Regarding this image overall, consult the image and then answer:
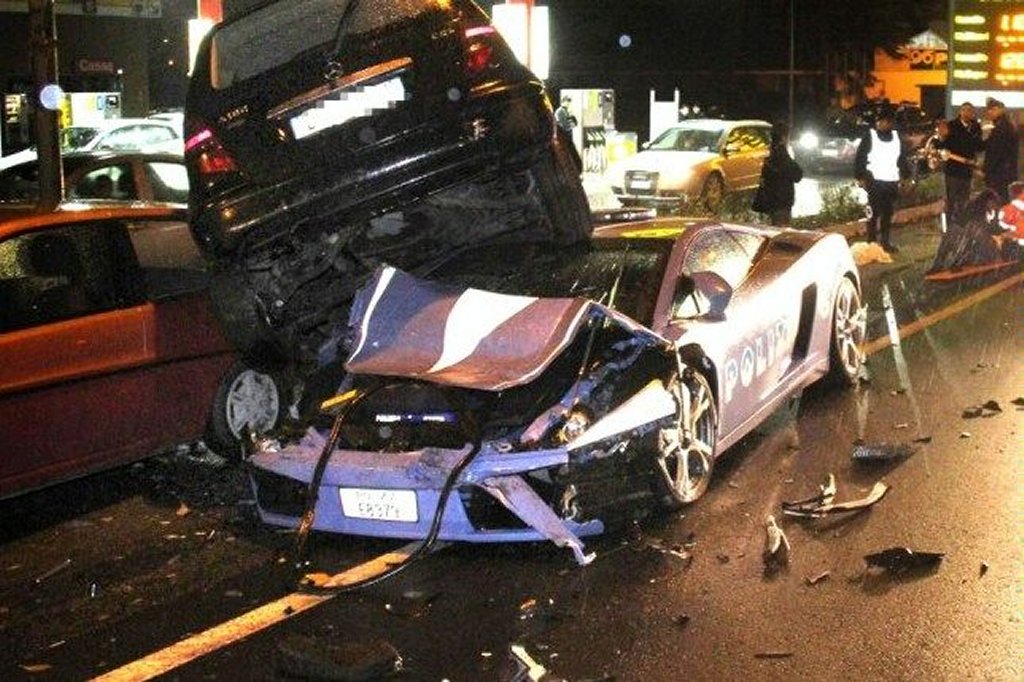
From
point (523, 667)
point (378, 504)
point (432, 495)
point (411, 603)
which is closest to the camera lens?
point (523, 667)

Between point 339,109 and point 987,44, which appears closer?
point 339,109

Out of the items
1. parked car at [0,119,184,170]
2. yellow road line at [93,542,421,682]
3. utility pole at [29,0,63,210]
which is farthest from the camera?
parked car at [0,119,184,170]

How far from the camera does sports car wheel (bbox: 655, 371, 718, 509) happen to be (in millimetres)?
6441

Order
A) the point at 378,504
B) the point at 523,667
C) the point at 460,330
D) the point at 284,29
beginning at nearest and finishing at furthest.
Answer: the point at 523,667, the point at 378,504, the point at 460,330, the point at 284,29

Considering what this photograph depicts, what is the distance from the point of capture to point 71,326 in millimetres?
7195

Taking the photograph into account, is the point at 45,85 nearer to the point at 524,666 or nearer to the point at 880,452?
the point at 880,452

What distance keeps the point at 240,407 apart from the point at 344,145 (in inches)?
74.9

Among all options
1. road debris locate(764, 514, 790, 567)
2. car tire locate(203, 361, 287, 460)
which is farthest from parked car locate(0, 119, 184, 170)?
road debris locate(764, 514, 790, 567)

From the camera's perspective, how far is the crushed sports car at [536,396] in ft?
19.6

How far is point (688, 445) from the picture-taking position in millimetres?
6770

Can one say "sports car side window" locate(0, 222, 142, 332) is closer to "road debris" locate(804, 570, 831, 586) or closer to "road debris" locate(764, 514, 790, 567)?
"road debris" locate(764, 514, 790, 567)

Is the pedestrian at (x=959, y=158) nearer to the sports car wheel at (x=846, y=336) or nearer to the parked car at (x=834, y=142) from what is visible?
the sports car wheel at (x=846, y=336)

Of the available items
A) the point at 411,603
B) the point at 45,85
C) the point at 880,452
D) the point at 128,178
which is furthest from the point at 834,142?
the point at 411,603

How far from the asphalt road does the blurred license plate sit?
0.25 meters
